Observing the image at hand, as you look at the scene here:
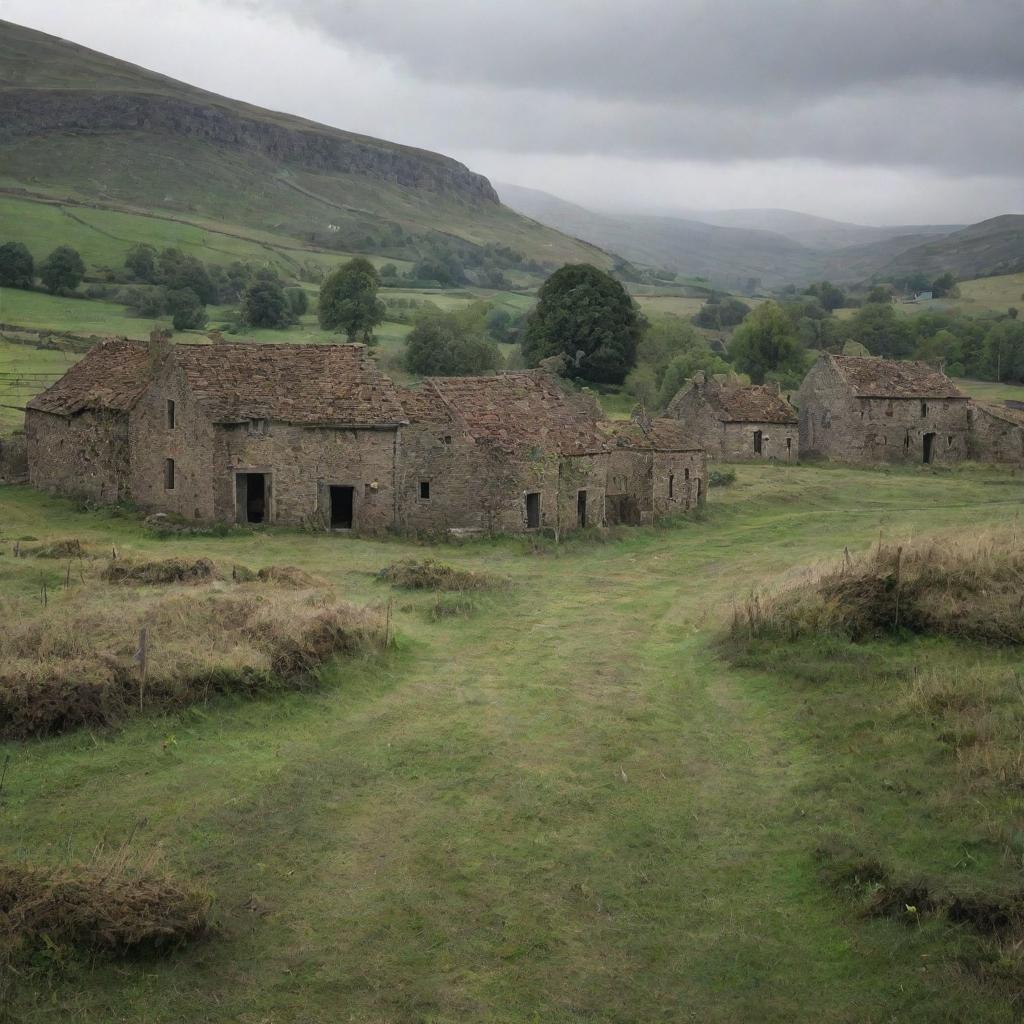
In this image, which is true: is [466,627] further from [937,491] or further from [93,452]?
[937,491]

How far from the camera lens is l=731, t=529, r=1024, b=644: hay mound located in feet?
59.0

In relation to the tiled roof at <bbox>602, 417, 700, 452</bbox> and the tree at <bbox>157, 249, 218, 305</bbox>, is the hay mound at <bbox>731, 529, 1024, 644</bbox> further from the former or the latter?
the tree at <bbox>157, 249, 218, 305</bbox>

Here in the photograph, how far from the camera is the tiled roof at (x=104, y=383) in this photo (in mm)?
36906

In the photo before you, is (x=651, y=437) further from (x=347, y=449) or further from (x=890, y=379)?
(x=890, y=379)

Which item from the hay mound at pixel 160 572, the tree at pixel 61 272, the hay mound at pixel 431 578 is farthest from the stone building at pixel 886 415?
the tree at pixel 61 272

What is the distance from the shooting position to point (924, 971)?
31.6ft

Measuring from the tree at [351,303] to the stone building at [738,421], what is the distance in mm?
25293

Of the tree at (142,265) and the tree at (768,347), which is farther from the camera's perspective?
the tree at (142,265)

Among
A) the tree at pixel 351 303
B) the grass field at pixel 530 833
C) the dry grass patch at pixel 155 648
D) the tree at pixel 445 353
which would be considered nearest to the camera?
the grass field at pixel 530 833

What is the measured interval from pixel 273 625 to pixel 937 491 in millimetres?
34510

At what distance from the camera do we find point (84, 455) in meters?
37.4

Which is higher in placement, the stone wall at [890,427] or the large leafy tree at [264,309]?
the large leafy tree at [264,309]

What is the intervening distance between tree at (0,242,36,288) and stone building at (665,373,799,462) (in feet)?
173

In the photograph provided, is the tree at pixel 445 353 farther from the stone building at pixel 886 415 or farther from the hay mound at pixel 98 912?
the hay mound at pixel 98 912
